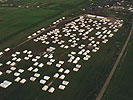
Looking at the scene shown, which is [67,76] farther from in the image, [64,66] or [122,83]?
[122,83]

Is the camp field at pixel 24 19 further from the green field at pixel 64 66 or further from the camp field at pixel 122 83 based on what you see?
the camp field at pixel 122 83

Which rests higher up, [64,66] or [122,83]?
[64,66]

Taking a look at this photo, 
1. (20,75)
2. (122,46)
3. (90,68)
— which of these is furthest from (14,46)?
(122,46)

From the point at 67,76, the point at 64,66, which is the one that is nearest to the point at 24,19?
the point at 64,66

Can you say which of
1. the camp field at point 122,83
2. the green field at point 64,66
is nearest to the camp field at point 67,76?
the green field at point 64,66

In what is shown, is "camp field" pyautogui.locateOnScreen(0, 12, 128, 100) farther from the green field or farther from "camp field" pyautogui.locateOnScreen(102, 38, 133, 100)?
"camp field" pyautogui.locateOnScreen(102, 38, 133, 100)

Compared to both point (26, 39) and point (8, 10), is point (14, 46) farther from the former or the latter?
point (8, 10)
